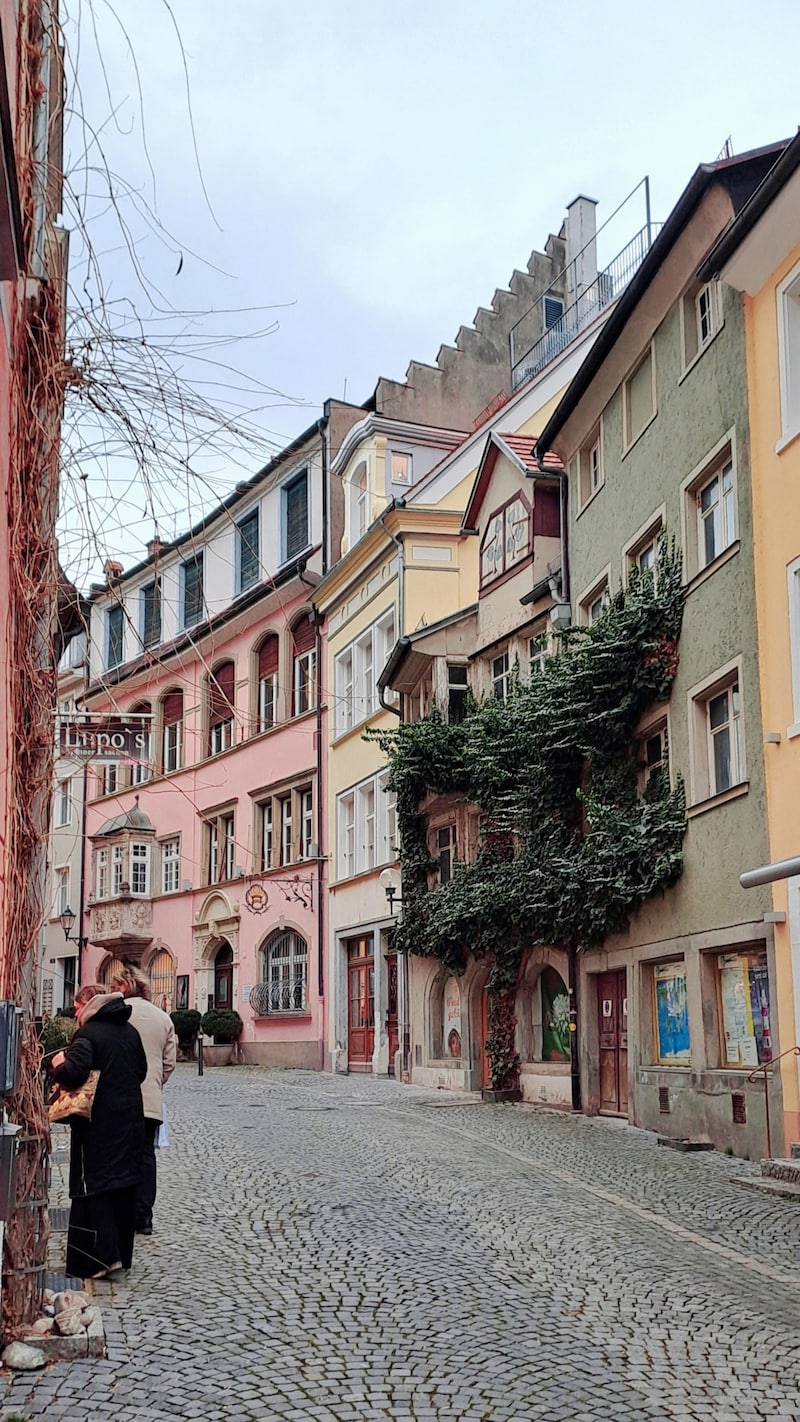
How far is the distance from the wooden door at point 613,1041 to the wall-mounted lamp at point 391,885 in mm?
6926

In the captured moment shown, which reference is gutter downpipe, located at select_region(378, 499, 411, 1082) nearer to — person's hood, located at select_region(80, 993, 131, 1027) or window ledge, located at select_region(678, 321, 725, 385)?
window ledge, located at select_region(678, 321, 725, 385)

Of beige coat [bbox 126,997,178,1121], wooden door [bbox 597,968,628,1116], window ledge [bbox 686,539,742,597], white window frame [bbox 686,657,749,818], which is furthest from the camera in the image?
wooden door [bbox 597,968,628,1116]

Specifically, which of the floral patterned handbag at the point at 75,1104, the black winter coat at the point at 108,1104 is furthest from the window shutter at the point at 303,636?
the floral patterned handbag at the point at 75,1104

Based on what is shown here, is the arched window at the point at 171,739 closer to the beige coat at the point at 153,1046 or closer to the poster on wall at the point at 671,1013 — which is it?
the poster on wall at the point at 671,1013

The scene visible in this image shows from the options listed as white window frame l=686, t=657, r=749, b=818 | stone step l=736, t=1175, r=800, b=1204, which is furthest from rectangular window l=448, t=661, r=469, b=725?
stone step l=736, t=1175, r=800, b=1204

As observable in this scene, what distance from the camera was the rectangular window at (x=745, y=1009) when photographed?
16.0 metres

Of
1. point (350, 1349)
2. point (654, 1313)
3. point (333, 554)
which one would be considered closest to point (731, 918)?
point (654, 1313)

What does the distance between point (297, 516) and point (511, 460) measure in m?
12.9

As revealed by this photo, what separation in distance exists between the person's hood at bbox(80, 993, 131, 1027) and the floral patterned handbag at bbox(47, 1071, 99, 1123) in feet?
1.06

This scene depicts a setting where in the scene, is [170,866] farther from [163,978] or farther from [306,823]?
[306,823]

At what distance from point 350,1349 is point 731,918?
10.3m

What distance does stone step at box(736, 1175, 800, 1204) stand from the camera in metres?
12.8

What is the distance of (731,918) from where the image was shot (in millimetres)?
16656

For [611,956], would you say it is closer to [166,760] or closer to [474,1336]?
[474,1336]
